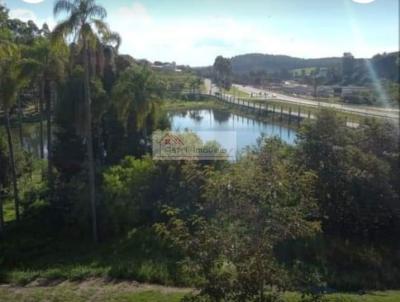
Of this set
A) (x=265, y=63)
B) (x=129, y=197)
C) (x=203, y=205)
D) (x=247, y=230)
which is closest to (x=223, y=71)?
(x=265, y=63)

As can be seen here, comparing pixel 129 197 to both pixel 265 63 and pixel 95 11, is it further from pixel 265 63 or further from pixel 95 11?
pixel 265 63

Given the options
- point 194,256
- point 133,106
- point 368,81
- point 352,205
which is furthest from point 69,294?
point 133,106

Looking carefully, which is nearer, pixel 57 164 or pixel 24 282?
pixel 24 282

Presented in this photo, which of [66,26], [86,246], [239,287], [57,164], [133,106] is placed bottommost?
[86,246]

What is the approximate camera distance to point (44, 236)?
52.5ft

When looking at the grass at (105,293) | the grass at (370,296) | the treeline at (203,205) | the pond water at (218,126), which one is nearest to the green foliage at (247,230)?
the treeline at (203,205)

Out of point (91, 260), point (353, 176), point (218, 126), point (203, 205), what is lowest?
point (91, 260)

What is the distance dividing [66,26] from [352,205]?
35.4 feet

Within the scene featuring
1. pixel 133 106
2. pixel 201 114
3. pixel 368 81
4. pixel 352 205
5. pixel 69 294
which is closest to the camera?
pixel 69 294

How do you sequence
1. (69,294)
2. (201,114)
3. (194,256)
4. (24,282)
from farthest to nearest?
(201,114) < (24,282) < (69,294) < (194,256)

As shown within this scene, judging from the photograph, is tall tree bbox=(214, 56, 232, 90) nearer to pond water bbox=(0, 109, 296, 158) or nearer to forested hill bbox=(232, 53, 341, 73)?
forested hill bbox=(232, 53, 341, 73)

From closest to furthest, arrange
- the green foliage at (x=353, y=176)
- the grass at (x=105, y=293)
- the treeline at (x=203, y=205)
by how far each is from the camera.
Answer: the treeline at (x=203, y=205)
the grass at (x=105, y=293)
the green foliage at (x=353, y=176)

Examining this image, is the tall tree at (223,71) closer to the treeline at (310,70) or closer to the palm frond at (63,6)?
the treeline at (310,70)

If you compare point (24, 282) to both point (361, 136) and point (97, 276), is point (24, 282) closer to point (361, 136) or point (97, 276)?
point (97, 276)
